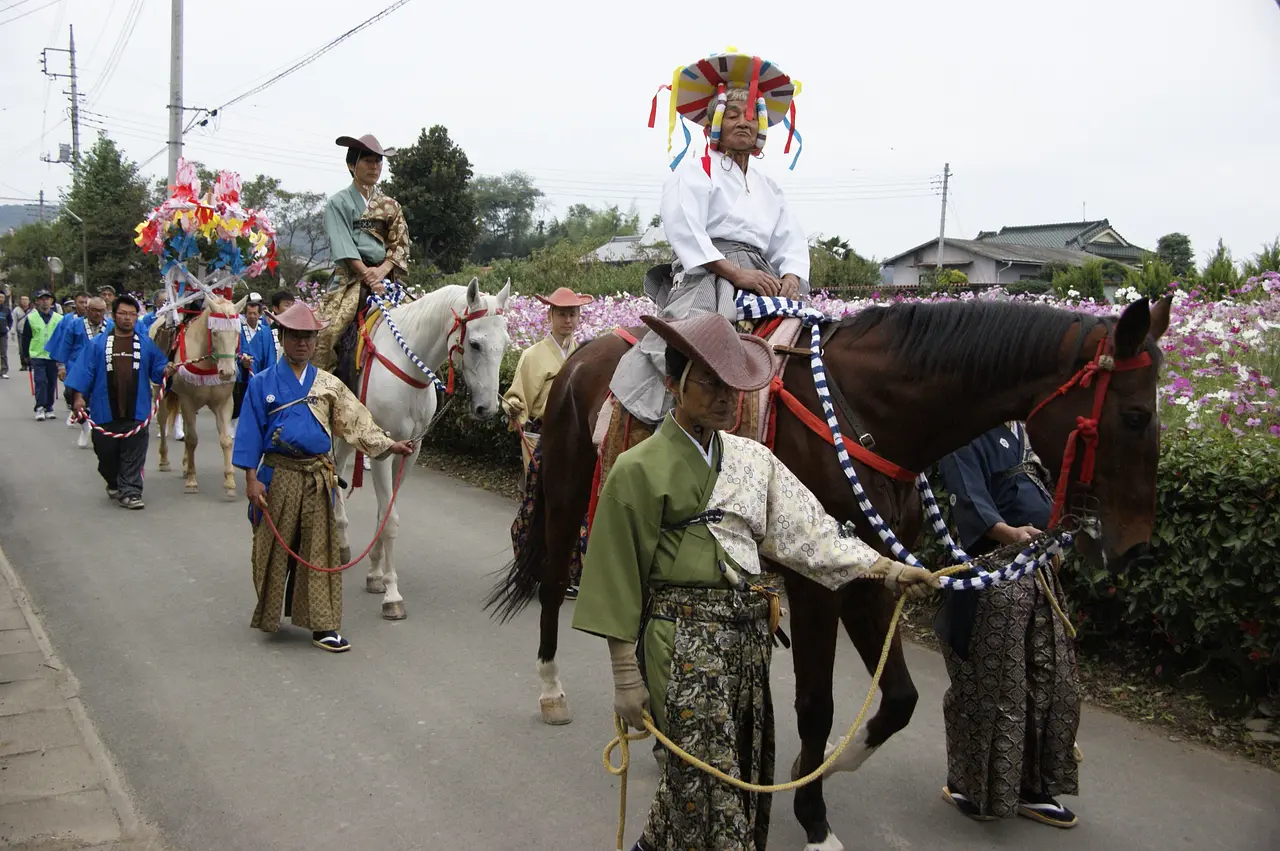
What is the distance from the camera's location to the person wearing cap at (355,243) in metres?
7.56

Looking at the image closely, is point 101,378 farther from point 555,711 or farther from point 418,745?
point 555,711

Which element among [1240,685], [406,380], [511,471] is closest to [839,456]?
[1240,685]

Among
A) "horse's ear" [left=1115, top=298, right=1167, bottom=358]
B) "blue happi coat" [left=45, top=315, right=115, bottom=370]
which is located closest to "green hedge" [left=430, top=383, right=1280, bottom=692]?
"horse's ear" [left=1115, top=298, right=1167, bottom=358]

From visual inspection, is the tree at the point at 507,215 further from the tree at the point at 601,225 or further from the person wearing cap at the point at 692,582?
the person wearing cap at the point at 692,582

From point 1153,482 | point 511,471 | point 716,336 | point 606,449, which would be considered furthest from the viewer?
point 511,471

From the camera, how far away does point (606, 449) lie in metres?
4.27

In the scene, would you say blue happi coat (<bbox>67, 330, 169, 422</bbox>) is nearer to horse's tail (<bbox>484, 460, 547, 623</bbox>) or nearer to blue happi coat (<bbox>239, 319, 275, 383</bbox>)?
blue happi coat (<bbox>239, 319, 275, 383</bbox>)

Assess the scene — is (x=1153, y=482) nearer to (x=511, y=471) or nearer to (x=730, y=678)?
(x=730, y=678)

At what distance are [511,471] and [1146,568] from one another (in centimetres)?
767

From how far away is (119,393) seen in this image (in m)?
9.88

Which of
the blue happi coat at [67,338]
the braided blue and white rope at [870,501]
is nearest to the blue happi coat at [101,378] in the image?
the blue happi coat at [67,338]

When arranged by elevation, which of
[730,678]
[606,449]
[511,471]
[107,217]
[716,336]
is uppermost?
[107,217]

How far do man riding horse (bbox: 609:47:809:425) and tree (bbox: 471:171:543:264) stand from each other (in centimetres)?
7395

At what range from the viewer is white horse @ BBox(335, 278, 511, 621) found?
22.6ft
